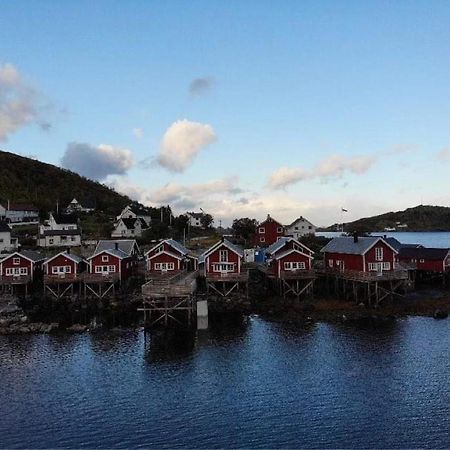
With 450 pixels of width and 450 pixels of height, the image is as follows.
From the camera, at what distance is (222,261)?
2058 inches

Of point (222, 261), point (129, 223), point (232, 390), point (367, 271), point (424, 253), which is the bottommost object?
point (232, 390)

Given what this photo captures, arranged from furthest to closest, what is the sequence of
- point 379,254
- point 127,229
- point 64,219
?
point 127,229 → point 64,219 → point 379,254

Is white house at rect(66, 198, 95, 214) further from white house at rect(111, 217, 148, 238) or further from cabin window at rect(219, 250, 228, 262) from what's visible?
cabin window at rect(219, 250, 228, 262)

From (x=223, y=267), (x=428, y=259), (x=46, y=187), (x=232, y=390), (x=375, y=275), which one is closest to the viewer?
(x=232, y=390)

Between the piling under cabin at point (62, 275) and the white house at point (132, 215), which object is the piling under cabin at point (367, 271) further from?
the white house at point (132, 215)

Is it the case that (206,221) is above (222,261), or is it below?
above

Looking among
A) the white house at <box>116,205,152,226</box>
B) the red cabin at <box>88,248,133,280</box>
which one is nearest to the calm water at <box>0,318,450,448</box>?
the red cabin at <box>88,248,133,280</box>

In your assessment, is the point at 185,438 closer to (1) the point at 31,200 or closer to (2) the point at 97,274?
(2) the point at 97,274

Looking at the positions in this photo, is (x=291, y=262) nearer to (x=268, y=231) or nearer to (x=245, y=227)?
(x=268, y=231)

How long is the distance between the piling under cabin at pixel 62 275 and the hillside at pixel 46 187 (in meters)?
56.3

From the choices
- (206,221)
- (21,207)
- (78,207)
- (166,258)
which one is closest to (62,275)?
(166,258)

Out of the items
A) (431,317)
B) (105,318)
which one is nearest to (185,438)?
(105,318)

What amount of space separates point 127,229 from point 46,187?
56.9m

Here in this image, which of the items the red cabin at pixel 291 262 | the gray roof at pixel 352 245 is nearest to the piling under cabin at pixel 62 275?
the red cabin at pixel 291 262
